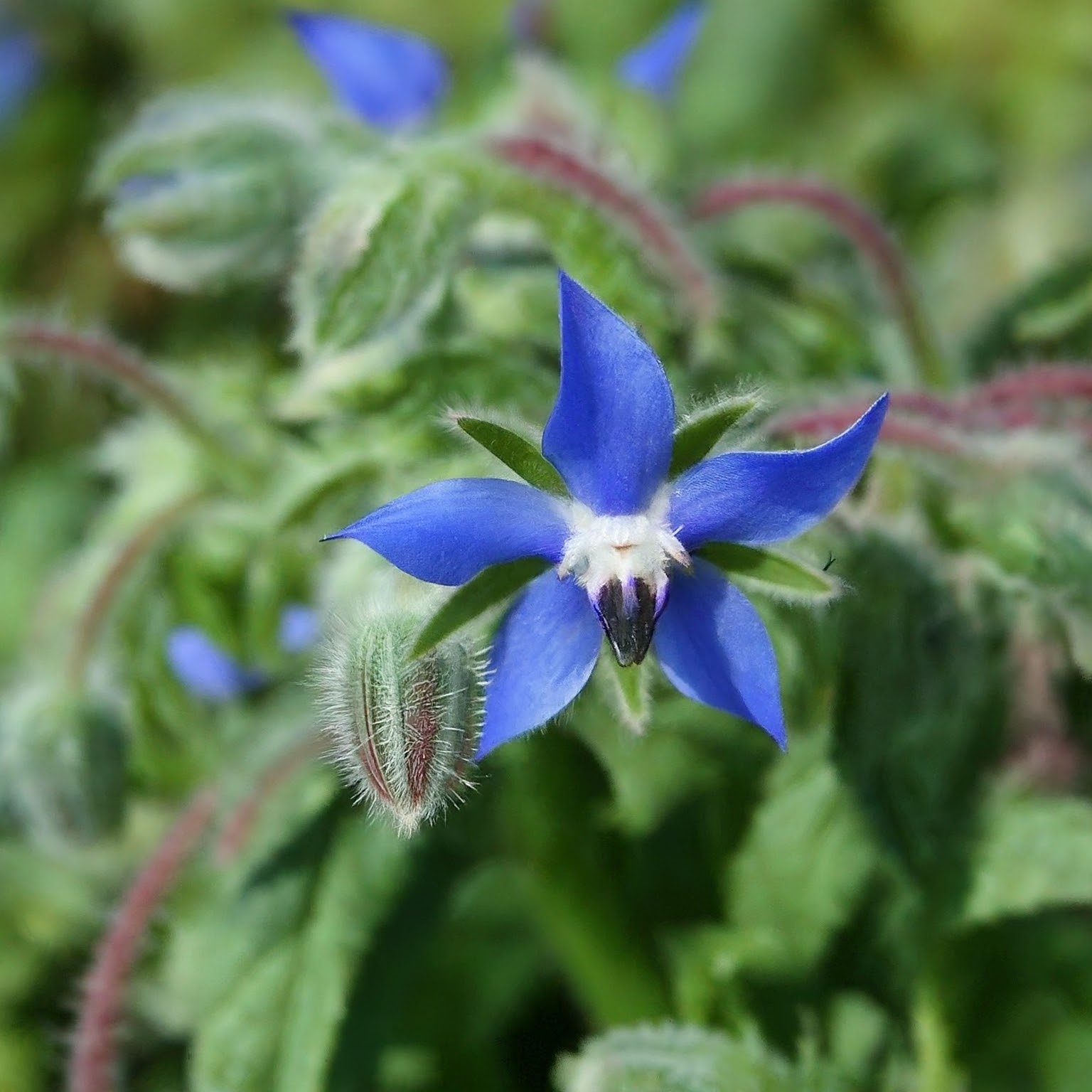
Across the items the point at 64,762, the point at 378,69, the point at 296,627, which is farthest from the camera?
the point at 378,69

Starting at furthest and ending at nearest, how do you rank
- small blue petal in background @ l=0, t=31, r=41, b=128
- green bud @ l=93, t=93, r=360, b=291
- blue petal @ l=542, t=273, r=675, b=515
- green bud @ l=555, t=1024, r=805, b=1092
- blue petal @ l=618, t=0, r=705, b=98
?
small blue petal in background @ l=0, t=31, r=41, b=128 < blue petal @ l=618, t=0, r=705, b=98 < green bud @ l=93, t=93, r=360, b=291 < green bud @ l=555, t=1024, r=805, b=1092 < blue petal @ l=542, t=273, r=675, b=515

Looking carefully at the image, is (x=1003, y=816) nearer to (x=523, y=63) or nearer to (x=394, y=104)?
(x=523, y=63)

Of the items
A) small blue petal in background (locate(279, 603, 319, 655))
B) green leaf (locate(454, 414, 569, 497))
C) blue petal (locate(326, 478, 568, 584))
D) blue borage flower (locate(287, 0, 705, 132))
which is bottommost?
blue petal (locate(326, 478, 568, 584))

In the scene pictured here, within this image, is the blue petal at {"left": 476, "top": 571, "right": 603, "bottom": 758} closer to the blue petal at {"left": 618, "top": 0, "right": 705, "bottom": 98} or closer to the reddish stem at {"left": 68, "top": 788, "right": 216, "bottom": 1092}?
the reddish stem at {"left": 68, "top": 788, "right": 216, "bottom": 1092}

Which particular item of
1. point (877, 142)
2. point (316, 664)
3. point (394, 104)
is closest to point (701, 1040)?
point (316, 664)

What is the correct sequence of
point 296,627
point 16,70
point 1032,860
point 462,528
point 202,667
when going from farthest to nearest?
1. point 16,70
2. point 202,667
3. point 296,627
4. point 1032,860
5. point 462,528

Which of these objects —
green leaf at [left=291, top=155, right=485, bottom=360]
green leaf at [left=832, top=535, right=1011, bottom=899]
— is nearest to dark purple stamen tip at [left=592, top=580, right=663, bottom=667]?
green leaf at [left=832, top=535, right=1011, bottom=899]

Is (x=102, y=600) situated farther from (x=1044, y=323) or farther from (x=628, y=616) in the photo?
(x=1044, y=323)

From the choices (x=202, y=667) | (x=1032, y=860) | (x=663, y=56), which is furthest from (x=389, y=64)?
(x=1032, y=860)

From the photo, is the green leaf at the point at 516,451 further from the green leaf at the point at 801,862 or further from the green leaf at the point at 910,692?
the green leaf at the point at 801,862
